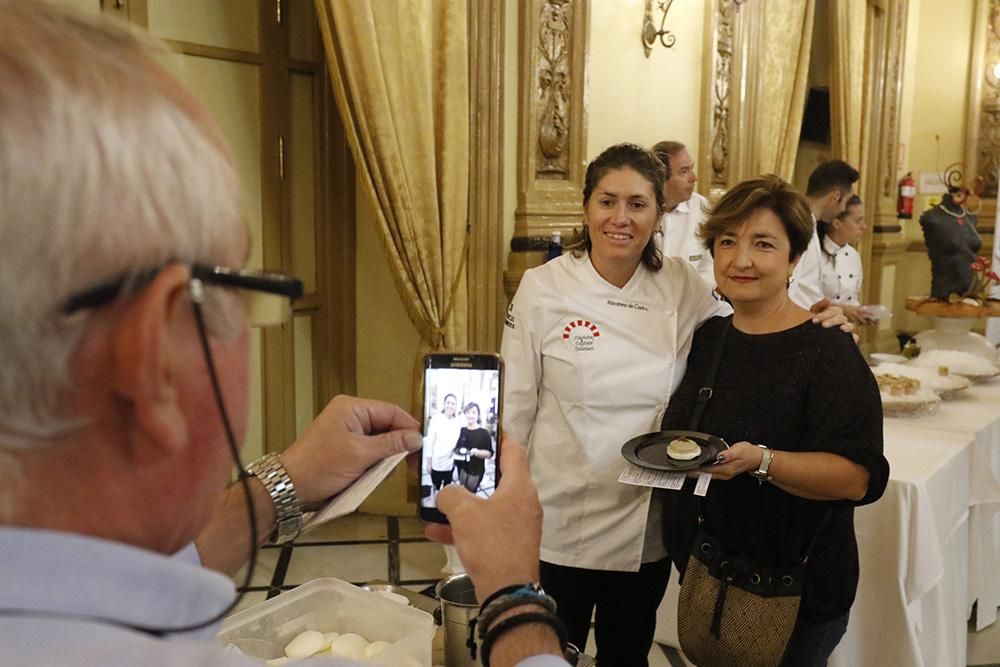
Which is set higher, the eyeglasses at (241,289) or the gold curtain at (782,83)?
the gold curtain at (782,83)

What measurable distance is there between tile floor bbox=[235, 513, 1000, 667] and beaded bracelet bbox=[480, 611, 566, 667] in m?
2.44

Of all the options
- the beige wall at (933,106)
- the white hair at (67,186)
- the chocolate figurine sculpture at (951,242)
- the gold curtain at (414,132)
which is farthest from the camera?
the beige wall at (933,106)

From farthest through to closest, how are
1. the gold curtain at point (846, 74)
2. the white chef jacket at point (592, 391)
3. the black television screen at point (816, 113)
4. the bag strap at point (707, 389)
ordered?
the black television screen at point (816, 113) → the gold curtain at point (846, 74) → the white chef jacket at point (592, 391) → the bag strap at point (707, 389)

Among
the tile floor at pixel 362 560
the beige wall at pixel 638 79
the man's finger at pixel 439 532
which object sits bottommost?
the tile floor at pixel 362 560

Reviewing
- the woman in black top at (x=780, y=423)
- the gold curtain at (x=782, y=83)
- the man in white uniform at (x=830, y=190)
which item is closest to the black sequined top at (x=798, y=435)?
the woman in black top at (x=780, y=423)

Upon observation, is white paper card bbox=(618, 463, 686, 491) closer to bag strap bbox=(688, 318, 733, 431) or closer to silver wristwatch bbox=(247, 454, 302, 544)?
bag strap bbox=(688, 318, 733, 431)

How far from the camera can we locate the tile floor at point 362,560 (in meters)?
3.21

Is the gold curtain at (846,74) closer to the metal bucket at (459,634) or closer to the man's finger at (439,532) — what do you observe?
the metal bucket at (459,634)

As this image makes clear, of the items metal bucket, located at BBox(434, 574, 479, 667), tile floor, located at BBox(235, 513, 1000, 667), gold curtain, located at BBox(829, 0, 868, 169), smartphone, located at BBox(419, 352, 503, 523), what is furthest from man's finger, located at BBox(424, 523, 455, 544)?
gold curtain, located at BBox(829, 0, 868, 169)

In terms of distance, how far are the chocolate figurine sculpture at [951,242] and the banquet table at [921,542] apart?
3046mm

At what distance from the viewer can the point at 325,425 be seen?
112cm

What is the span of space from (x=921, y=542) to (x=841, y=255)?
261 cm

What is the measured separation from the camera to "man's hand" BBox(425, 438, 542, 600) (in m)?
0.87

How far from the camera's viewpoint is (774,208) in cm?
195
